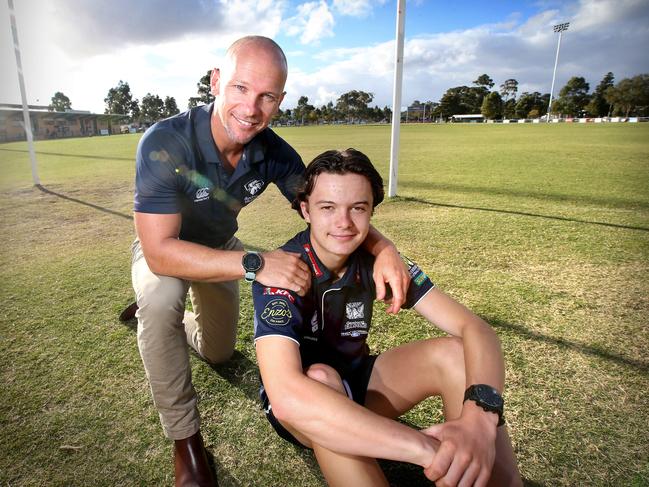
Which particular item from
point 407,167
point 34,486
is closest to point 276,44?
point 34,486

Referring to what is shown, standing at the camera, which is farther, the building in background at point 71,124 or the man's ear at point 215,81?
the building in background at point 71,124

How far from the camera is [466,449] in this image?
1297 mm

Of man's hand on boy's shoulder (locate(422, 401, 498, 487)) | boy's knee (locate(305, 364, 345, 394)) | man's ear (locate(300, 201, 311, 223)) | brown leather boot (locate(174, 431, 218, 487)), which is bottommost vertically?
brown leather boot (locate(174, 431, 218, 487))

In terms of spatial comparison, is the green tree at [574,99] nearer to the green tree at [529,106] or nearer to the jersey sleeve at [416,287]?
the green tree at [529,106]

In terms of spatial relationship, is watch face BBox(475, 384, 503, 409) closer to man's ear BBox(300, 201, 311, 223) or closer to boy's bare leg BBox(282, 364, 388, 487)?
boy's bare leg BBox(282, 364, 388, 487)

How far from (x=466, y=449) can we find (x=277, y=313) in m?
0.83

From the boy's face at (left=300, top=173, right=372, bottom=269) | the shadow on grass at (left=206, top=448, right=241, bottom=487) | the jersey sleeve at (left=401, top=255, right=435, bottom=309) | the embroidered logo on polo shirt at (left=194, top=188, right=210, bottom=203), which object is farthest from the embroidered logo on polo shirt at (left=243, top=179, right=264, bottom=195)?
the shadow on grass at (left=206, top=448, right=241, bottom=487)

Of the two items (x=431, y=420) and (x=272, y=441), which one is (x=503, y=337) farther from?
(x=272, y=441)

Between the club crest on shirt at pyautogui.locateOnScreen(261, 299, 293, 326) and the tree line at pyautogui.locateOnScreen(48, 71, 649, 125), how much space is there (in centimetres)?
6410

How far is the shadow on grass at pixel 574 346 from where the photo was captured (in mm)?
2797

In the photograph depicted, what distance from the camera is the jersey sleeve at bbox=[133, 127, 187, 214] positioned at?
6.79 feet

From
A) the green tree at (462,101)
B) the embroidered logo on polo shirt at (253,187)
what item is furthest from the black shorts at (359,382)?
the green tree at (462,101)

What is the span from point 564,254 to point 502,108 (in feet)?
344

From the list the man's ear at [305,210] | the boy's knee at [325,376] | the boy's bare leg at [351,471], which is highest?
the man's ear at [305,210]
